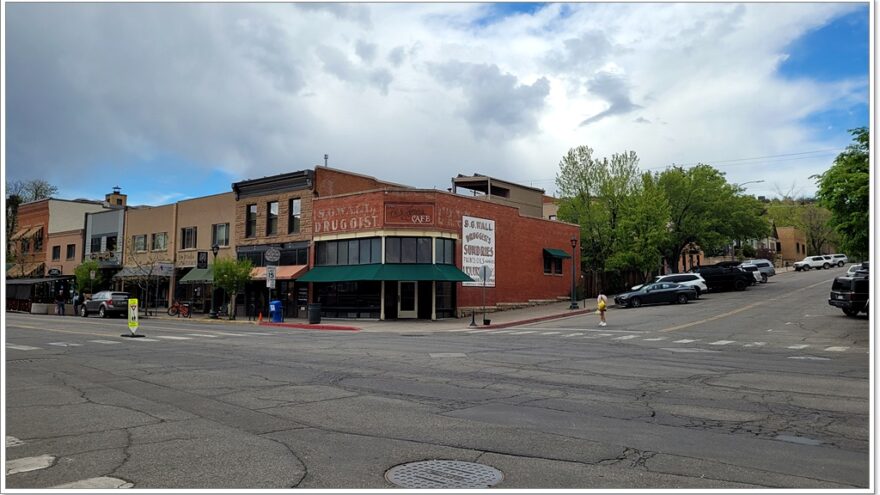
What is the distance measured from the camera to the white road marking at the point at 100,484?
5.47 m

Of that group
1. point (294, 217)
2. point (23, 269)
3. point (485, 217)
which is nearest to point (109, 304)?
point (294, 217)

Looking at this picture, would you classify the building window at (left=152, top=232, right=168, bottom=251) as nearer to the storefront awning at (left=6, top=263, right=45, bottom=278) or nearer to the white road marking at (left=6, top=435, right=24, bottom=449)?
the storefront awning at (left=6, top=263, right=45, bottom=278)

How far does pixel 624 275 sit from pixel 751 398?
45.6 meters

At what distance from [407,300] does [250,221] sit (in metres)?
14.3

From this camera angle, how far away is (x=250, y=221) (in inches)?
1684

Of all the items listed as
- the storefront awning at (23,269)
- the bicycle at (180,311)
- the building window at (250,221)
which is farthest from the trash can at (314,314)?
the storefront awning at (23,269)

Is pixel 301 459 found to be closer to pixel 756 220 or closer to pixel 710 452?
pixel 710 452

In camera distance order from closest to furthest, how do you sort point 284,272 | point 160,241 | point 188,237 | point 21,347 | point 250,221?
point 21,347 → point 284,272 → point 250,221 → point 188,237 → point 160,241

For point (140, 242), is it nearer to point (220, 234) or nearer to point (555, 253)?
point (220, 234)

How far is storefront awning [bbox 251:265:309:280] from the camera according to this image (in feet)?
122

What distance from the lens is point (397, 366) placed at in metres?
13.5

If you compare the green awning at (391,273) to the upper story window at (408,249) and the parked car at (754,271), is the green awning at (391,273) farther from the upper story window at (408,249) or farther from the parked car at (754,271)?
the parked car at (754,271)

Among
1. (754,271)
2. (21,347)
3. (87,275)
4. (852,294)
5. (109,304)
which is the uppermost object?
(754,271)

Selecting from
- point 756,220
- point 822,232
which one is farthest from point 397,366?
point 822,232
